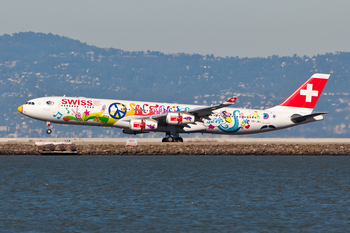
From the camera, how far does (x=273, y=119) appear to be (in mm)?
65812

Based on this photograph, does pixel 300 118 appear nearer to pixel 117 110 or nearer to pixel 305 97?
pixel 305 97

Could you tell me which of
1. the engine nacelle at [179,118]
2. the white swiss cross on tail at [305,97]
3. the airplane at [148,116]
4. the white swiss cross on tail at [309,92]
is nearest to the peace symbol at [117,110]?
the airplane at [148,116]

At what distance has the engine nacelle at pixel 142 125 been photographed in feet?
191

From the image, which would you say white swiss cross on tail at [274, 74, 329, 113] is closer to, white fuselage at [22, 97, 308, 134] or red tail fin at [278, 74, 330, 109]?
red tail fin at [278, 74, 330, 109]

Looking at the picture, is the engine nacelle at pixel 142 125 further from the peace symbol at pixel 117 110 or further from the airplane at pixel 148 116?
the peace symbol at pixel 117 110

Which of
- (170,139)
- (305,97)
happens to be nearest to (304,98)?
(305,97)

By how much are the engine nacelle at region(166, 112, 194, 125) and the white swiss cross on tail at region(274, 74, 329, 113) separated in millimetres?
15736

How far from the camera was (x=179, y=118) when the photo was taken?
58500 mm
